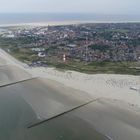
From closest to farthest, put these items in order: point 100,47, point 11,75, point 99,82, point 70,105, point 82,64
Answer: point 70,105 → point 99,82 → point 11,75 → point 82,64 → point 100,47

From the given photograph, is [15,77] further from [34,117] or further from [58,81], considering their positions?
[34,117]

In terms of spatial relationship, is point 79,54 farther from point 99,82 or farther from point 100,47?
point 99,82

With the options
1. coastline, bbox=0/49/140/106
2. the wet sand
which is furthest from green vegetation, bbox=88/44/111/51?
the wet sand

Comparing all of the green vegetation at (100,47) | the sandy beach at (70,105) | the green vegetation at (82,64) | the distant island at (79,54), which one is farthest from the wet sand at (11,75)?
the green vegetation at (100,47)

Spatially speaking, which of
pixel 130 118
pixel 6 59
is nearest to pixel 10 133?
pixel 130 118

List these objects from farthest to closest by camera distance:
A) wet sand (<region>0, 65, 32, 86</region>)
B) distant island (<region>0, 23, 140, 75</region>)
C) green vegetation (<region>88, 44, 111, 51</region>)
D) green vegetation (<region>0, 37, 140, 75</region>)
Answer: green vegetation (<region>88, 44, 111, 51</region>) → distant island (<region>0, 23, 140, 75</region>) → green vegetation (<region>0, 37, 140, 75</region>) → wet sand (<region>0, 65, 32, 86</region>)

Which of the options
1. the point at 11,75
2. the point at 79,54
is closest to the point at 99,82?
the point at 11,75

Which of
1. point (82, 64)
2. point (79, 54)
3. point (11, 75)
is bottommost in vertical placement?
point (82, 64)

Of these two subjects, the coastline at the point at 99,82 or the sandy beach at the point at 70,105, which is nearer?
the sandy beach at the point at 70,105

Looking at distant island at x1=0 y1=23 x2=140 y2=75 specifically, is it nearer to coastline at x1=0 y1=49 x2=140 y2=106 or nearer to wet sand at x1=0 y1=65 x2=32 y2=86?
coastline at x1=0 y1=49 x2=140 y2=106

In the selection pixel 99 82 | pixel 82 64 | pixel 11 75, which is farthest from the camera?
pixel 82 64

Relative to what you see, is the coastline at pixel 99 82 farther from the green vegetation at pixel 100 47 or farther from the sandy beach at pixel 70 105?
the green vegetation at pixel 100 47

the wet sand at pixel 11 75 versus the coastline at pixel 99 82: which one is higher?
the wet sand at pixel 11 75
